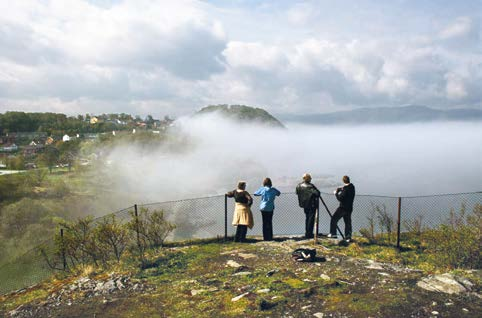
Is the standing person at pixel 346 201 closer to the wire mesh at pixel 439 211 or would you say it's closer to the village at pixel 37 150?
the wire mesh at pixel 439 211

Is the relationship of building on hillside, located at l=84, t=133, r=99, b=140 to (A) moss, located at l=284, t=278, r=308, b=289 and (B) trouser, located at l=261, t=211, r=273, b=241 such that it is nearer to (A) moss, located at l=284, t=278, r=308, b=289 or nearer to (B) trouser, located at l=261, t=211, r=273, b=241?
(B) trouser, located at l=261, t=211, r=273, b=241

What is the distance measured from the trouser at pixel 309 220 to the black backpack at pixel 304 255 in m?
1.90

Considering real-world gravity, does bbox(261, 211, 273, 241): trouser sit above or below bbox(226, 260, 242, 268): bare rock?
above

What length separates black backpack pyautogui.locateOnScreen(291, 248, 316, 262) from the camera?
10.3m

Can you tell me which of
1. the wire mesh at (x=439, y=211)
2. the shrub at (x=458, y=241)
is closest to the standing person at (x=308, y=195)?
the wire mesh at (x=439, y=211)

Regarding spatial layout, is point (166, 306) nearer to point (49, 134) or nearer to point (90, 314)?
point (90, 314)

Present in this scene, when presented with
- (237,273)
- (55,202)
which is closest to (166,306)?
(237,273)

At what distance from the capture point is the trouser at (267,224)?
12.5m

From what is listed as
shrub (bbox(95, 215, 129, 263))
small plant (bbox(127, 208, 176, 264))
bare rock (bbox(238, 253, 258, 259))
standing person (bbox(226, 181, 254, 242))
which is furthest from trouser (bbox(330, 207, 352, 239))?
shrub (bbox(95, 215, 129, 263))

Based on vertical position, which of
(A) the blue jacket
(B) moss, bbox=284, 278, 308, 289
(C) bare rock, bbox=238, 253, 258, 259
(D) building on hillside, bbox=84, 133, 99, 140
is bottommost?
(C) bare rock, bbox=238, 253, 258, 259

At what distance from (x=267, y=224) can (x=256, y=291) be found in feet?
14.1

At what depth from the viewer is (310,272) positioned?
377 inches

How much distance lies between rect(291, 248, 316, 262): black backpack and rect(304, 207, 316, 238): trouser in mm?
1902

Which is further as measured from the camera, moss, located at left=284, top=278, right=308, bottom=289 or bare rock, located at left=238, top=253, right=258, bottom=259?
bare rock, located at left=238, top=253, right=258, bottom=259
